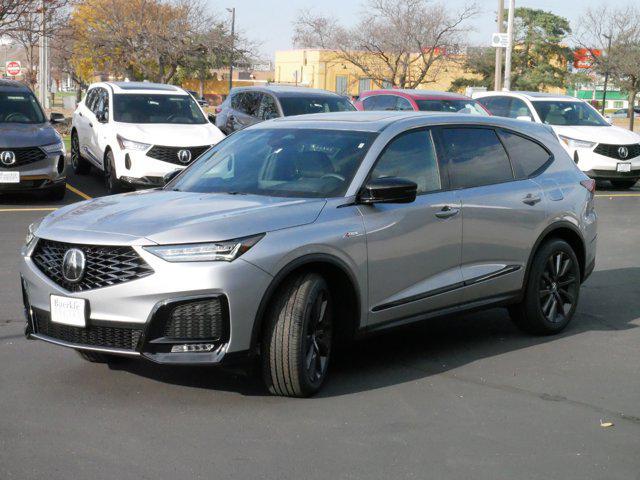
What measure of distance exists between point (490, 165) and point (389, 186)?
1.48m

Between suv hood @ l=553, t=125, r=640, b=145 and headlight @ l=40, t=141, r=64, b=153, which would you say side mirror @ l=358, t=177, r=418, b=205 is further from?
suv hood @ l=553, t=125, r=640, b=145

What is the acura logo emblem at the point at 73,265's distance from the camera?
18.4 ft

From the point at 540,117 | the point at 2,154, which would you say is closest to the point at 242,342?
the point at 2,154

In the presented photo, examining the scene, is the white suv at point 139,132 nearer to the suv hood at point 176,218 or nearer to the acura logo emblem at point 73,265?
the suv hood at point 176,218

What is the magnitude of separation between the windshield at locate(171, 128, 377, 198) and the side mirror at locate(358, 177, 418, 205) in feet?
0.53

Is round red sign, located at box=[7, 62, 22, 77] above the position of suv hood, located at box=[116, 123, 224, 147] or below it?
above

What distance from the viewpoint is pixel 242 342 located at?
5.54 meters

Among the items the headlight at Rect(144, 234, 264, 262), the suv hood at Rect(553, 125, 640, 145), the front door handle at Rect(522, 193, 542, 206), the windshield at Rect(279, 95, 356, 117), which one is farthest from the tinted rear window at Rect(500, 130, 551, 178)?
the suv hood at Rect(553, 125, 640, 145)

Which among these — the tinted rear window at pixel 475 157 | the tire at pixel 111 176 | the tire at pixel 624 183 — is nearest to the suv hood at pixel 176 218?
the tinted rear window at pixel 475 157

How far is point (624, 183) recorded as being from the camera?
67.6ft

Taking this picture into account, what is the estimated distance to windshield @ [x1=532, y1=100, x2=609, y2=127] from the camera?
20547 mm

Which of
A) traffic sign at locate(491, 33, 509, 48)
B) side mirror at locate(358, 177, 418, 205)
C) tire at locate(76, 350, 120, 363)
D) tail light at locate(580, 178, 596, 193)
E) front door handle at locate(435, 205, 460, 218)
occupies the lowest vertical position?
tire at locate(76, 350, 120, 363)

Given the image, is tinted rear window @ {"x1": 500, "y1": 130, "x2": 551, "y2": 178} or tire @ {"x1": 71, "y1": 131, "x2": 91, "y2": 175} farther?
tire @ {"x1": 71, "y1": 131, "x2": 91, "y2": 175}

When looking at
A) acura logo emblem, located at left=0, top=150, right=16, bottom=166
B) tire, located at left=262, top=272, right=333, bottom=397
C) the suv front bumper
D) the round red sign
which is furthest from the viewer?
the round red sign
